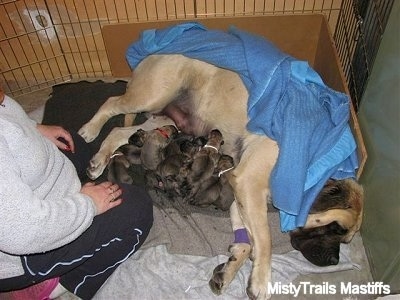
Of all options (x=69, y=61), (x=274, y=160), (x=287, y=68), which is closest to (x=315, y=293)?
(x=274, y=160)

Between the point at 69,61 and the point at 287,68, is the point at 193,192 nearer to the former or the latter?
the point at 287,68

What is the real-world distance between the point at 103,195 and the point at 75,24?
72.1 inches

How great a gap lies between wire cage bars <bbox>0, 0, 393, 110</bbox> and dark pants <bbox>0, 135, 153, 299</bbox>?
1603mm

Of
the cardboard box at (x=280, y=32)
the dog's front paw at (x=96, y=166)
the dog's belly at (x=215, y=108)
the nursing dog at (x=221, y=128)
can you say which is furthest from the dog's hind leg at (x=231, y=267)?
the cardboard box at (x=280, y=32)

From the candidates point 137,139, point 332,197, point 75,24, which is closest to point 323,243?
point 332,197

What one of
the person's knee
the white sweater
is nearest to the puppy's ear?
the person's knee

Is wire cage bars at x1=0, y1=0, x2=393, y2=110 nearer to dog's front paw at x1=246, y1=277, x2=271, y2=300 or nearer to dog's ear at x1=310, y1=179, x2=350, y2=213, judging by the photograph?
dog's ear at x1=310, y1=179, x2=350, y2=213

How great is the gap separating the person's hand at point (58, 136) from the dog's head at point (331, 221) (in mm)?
1293

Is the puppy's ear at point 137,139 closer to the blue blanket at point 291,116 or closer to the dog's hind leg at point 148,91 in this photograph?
the dog's hind leg at point 148,91

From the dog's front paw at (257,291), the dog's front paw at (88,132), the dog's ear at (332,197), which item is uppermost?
the dog's ear at (332,197)

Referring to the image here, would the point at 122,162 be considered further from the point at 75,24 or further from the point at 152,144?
the point at 75,24

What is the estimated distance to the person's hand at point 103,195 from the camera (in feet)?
6.08

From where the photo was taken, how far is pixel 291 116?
2.17m

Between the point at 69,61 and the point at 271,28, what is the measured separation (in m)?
1.56
